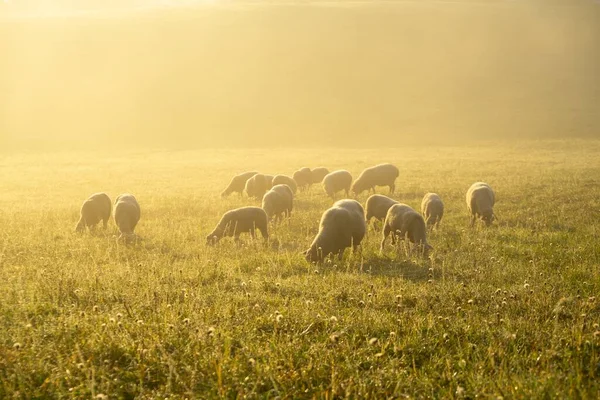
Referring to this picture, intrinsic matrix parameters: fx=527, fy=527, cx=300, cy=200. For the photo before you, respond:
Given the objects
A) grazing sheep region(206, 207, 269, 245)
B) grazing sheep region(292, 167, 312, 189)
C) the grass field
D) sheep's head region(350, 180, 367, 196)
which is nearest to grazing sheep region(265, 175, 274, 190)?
grazing sheep region(292, 167, 312, 189)

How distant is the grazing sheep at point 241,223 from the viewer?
1345 cm

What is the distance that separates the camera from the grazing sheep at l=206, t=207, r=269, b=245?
13.5 m

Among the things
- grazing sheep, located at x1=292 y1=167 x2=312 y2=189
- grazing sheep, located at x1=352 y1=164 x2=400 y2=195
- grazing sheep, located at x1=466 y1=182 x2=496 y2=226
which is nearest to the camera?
grazing sheep, located at x1=466 y1=182 x2=496 y2=226

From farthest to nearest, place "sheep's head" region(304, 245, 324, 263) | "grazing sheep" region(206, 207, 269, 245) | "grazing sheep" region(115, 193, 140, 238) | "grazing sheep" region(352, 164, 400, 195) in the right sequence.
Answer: "grazing sheep" region(352, 164, 400, 195) < "grazing sheep" region(115, 193, 140, 238) < "grazing sheep" region(206, 207, 269, 245) < "sheep's head" region(304, 245, 324, 263)

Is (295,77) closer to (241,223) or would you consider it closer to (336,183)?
(336,183)

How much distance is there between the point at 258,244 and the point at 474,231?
550cm

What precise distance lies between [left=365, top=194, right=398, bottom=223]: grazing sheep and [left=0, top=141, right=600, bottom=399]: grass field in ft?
2.11

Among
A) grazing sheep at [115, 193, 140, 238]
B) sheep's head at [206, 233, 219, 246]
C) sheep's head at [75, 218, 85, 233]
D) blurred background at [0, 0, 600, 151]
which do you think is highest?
blurred background at [0, 0, 600, 151]

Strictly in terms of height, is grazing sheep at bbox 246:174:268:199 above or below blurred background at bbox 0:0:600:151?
below

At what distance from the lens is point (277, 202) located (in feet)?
53.5

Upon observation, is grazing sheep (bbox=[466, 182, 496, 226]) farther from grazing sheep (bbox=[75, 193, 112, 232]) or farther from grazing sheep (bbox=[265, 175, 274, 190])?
grazing sheep (bbox=[75, 193, 112, 232])

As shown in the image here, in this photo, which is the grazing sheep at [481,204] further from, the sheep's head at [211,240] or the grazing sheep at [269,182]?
the grazing sheep at [269,182]

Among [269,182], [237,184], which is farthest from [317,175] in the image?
[237,184]

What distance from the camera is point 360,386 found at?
188 inches
